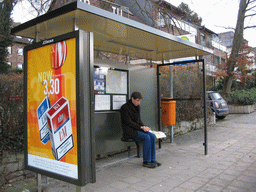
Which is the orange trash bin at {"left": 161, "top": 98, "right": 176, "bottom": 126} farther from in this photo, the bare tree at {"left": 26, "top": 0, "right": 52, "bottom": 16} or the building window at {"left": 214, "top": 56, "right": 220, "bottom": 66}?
the building window at {"left": 214, "top": 56, "right": 220, "bottom": 66}

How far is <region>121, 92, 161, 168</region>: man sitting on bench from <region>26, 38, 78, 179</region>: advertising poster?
Result: 1.99 m

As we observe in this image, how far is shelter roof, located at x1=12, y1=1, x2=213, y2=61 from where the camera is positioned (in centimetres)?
309

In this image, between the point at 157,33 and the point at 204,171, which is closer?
the point at 157,33

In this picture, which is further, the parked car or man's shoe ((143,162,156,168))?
the parked car

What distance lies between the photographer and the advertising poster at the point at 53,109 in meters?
2.86

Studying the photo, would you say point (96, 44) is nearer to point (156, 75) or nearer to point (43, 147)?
point (156, 75)

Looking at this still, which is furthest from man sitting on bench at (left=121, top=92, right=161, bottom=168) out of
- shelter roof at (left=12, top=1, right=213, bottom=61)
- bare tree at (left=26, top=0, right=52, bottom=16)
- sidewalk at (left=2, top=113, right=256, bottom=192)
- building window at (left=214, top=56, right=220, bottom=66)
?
building window at (left=214, top=56, right=220, bottom=66)

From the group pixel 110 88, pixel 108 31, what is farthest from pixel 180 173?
pixel 108 31

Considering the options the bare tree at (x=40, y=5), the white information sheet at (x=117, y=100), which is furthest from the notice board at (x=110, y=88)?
the bare tree at (x=40, y=5)

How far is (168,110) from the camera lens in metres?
6.63

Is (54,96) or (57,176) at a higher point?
(54,96)

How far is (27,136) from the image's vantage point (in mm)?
3500

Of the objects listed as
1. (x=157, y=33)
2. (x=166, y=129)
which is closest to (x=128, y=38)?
(x=157, y=33)

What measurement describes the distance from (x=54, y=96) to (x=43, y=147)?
734 mm
